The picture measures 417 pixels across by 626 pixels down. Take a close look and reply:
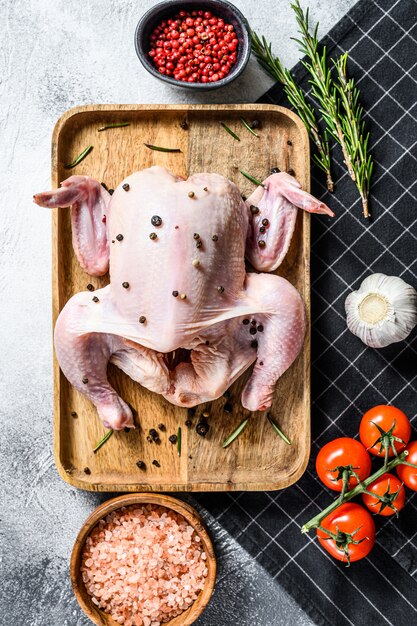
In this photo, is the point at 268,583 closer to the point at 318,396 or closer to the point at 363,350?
the point at 318,396

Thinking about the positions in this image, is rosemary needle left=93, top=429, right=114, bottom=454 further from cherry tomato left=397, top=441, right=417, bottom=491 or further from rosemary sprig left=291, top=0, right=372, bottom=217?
rosemary sprig left=291, top=0, right=372, bottom=217

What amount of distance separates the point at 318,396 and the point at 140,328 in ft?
2.17

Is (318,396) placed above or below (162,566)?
above

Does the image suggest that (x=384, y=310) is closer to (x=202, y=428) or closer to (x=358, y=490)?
(x=358, y=490)

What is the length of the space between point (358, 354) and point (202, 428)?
56cm

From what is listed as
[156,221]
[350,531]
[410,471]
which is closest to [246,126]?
[156,221]

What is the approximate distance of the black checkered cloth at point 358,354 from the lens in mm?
2131

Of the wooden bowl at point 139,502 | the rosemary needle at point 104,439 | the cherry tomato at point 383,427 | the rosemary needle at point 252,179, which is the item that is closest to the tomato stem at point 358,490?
the cherry tomato at point 383,427

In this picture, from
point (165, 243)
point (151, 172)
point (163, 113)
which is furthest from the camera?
point (163, 113)

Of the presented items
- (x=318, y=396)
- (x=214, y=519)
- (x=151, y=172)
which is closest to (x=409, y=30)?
(x=151, y=172)

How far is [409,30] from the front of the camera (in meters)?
2.13

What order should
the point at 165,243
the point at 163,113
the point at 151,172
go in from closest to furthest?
the point at 165,243, the point at 151,172, the point at 163,113

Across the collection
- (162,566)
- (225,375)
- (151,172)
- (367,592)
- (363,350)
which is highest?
(151,172)

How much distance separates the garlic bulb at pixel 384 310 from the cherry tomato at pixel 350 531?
526 millimetres
